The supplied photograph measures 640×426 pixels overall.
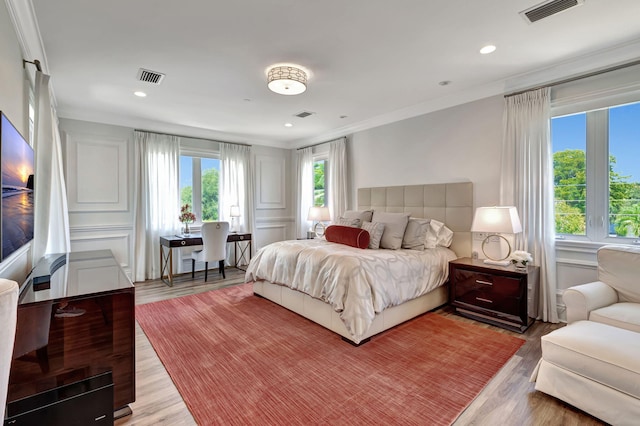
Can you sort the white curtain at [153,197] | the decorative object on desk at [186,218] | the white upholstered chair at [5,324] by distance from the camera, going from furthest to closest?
the decorative object on desk at [186,218] → the white curtain at [153,197] → the white upholstered chair at [5,324]

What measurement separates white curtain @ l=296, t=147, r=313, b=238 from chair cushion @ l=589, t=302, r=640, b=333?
185 inches

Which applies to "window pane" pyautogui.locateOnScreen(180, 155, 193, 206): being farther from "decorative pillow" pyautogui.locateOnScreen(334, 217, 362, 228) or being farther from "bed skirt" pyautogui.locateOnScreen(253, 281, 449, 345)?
"decorative pillow" pyautogui.locateOnScreen(334, 217, 362, 228)

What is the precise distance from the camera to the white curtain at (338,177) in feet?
17.3

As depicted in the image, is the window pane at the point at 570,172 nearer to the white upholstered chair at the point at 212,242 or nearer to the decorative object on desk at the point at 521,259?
the decorative object on desk at the point at 521,259

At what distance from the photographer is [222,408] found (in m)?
1.82

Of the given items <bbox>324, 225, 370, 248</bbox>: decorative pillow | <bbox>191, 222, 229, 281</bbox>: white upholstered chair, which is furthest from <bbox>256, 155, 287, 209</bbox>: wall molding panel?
<bbox>324, 225, 370, 248</bbox>: decorative pillow

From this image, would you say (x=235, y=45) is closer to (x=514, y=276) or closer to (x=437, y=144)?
(x=437, y=144)

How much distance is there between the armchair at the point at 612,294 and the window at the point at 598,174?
1.92 feet

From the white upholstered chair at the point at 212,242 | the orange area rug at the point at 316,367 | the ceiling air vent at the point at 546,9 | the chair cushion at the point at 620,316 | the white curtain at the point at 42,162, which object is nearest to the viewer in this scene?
the orange area rug at the point at 316,367

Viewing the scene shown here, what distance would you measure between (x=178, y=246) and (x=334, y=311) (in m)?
2.99

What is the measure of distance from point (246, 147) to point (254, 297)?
10.9ft

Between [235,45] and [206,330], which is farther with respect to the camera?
[206,330]

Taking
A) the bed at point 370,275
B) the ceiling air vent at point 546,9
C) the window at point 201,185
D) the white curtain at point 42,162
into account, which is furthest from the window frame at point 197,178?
the ceiling air vent at point 546,9

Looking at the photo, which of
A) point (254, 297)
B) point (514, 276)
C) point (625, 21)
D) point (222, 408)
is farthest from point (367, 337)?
point (625, 21)
